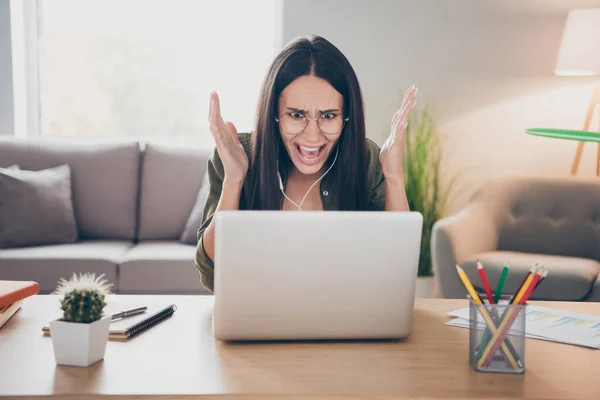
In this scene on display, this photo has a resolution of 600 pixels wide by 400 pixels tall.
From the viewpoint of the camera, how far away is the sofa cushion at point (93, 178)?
11.2 ft

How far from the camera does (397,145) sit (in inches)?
62.2

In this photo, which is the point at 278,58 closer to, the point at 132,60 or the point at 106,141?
the point at 106,141

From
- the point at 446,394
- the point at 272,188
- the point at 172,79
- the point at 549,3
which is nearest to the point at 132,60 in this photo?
the point at 172,79

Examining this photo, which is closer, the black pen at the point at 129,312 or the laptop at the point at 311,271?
the laptop at the point at 311,271

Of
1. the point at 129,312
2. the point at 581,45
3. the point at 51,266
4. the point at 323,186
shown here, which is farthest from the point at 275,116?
the point at 581,45

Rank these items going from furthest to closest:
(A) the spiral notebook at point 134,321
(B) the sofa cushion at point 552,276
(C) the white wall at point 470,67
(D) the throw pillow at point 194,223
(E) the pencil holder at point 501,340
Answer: (C) the white wall at point 470,67 < (D) the throw pillow at point 194,223 < (B) the sofa cushion at point 552,276 < (A) the spiral notebook at point 134,321 < (E) the pencil holder at point 501,340

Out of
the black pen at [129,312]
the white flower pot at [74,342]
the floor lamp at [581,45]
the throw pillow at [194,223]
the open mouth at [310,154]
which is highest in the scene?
the floor lamp at [581,45]

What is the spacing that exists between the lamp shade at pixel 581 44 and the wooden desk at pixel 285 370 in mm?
2703

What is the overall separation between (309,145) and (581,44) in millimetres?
2431

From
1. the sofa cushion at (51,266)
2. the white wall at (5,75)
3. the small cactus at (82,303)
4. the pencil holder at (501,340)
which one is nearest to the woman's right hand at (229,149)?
the small cactus at (82,303)

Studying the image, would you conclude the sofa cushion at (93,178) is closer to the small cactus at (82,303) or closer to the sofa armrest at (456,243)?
the sofa armrest at (456,243)

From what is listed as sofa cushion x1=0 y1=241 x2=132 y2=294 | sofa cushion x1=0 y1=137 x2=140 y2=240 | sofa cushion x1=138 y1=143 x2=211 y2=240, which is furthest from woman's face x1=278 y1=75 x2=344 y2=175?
sofa cushion x1=0 y1=137 x2=140 y2=240

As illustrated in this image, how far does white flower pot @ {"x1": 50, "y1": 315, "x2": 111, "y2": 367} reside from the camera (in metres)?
0.99

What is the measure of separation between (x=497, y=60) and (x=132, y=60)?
209cm
